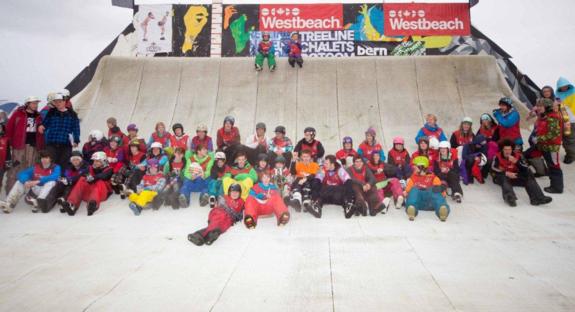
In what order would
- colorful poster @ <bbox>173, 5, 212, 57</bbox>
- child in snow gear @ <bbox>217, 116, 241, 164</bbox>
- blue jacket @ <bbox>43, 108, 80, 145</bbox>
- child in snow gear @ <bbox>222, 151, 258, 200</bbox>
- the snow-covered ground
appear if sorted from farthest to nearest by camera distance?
colorful poster @ <bbox>173, 5, 212, 57</bbox> < child in snow gear @ <bbox>217, 116, 241, 164</bbox> < blue jacket @ <bbox>43, 108, 80, 145</bbox> < child in snow gear @ <bbox>222, 151, 258, 200</bbox> < the snow-covered ground

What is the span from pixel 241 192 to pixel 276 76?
6.70m

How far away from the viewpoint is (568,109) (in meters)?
6.96

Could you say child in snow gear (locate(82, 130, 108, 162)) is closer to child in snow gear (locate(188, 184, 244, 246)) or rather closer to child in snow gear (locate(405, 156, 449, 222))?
child in snow gear (locate(188, 184, 244, 246))

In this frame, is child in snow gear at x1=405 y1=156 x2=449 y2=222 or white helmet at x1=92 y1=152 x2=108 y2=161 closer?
child in snow gear at x1=405 y1=156 x2=449 y2=222

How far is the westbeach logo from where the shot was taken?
12938mm

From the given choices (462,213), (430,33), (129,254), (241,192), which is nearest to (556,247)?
(462,213)

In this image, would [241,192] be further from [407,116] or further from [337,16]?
[337,16]

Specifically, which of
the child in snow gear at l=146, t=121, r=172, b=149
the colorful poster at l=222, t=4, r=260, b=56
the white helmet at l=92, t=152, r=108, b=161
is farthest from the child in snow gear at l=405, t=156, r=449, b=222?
the colorful poster at l=222, t=4, r=260, b=56

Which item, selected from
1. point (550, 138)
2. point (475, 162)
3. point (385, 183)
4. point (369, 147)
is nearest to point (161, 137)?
point (369, 147)

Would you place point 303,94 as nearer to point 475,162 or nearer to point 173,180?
point 475,162

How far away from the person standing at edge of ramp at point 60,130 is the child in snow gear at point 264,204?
153 inches

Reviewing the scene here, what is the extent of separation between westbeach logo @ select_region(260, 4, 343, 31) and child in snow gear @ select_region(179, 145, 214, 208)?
848 cm

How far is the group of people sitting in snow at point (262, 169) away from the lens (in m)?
5.10

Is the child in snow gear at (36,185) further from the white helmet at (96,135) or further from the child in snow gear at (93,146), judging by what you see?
the white helmet at (96,135)
